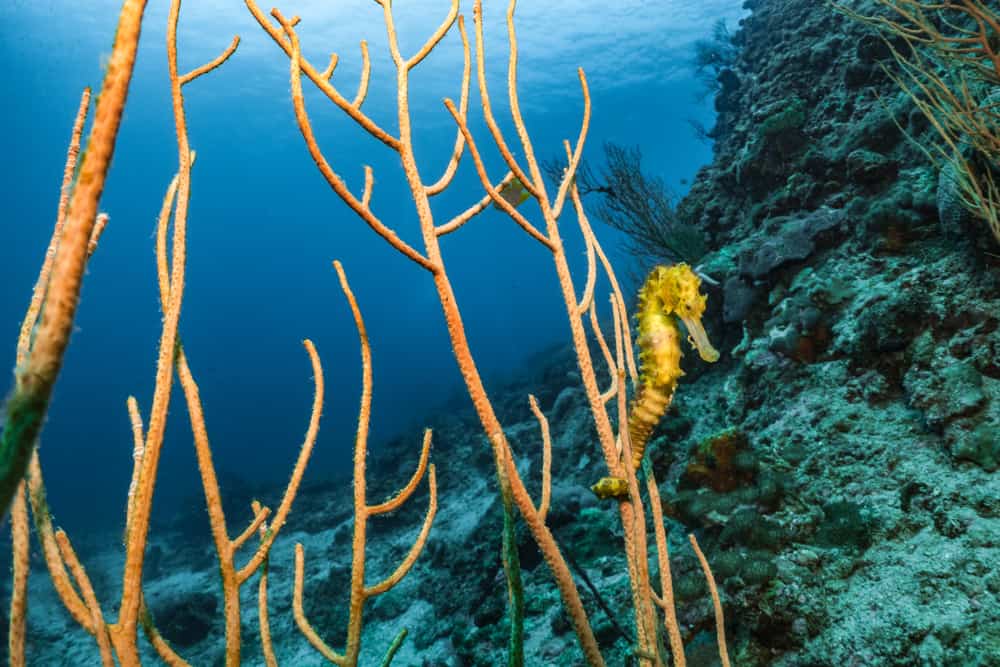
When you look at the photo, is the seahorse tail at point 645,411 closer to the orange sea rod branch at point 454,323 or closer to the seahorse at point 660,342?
the seahorse at point 660,342

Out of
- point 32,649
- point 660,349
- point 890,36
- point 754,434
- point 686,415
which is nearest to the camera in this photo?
point 660,349

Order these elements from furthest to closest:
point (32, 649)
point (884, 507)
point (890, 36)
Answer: point (32, 649) → point (890, 36) → point (884, 507)

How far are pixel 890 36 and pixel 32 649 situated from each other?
1558 cm

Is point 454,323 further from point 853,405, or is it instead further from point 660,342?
point 853,405

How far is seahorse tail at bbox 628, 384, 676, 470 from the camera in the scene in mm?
1604

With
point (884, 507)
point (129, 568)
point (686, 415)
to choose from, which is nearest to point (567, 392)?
point (686, 415)

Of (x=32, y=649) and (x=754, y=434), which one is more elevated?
(x=32, y=649)

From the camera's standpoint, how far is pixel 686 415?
584 centimetres

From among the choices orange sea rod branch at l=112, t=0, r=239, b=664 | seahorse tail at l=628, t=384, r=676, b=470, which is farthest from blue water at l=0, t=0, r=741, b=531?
seahorse tail at l=628, t=384, r=676, b=470

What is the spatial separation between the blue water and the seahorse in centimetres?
105

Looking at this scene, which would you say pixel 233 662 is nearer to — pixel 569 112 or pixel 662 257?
pixel 662 257

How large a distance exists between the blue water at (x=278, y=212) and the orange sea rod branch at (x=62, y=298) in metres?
0.03

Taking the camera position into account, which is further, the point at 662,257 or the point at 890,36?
the point at 662,257

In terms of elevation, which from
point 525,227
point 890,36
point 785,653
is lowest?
point 785,653
